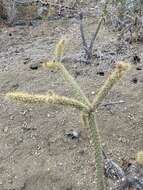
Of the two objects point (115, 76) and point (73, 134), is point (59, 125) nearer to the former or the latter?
point (73, 134)

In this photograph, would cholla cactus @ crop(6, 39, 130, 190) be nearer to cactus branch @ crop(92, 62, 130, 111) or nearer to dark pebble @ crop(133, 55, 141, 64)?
cactus branch @ crop(92, 62, 130, 111)

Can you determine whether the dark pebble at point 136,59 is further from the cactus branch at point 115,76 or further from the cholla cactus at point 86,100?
the cactus branch at point 115,76

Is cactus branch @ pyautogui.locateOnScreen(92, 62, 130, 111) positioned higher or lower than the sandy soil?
higher

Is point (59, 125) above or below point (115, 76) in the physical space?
below

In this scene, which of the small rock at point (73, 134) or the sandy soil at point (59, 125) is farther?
the small rock at point (73, 134)

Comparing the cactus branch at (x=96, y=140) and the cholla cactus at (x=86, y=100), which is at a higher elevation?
the cholla cactus at (x=86, y=100)

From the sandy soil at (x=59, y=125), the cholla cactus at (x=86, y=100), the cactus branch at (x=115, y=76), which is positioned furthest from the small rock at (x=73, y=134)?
the cactus branch at (x=115, y=76)

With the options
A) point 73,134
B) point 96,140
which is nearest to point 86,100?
point 96,140

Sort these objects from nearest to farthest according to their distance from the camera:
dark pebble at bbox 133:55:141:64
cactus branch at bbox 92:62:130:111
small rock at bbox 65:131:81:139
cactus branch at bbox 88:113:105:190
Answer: cactus branch at bbox 92:62:130:111 → cactus branch at bbox 88:113:105:190 → small rock at bbox 65:131:81:139 → dark pebble at bbox 133:55:141:64

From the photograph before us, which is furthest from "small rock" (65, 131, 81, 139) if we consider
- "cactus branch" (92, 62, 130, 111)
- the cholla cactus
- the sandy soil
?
"cactus branch" (92, 62, 130, 111)

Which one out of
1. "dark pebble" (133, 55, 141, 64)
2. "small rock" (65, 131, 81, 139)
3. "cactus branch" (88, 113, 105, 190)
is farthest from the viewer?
"dark pebble" (133, 55, 141, 64)
